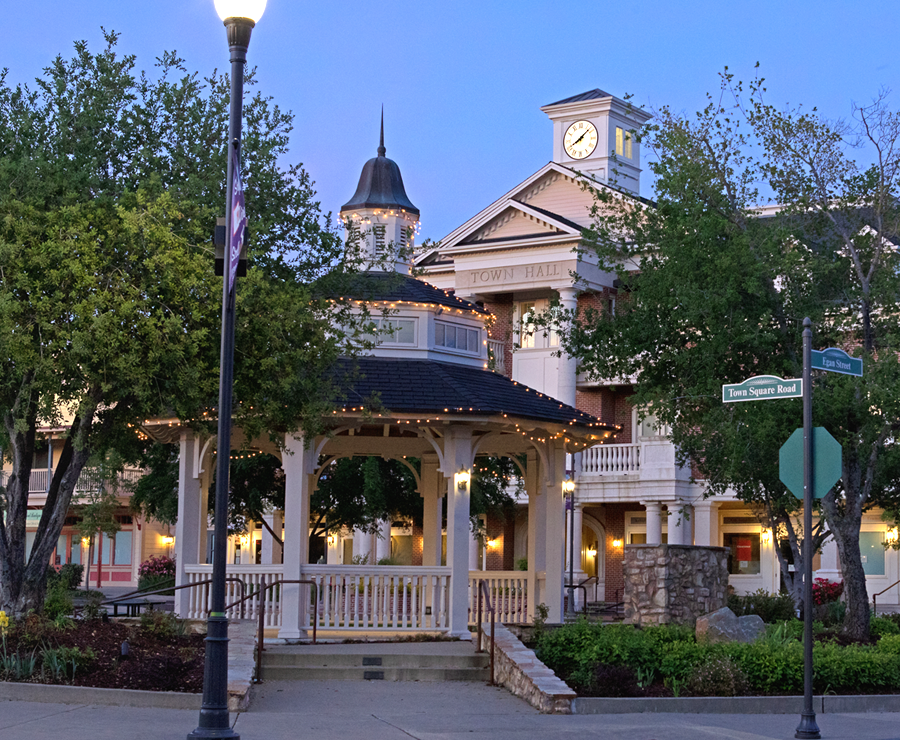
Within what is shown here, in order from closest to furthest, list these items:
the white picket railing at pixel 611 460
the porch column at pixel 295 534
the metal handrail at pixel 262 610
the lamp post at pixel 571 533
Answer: the metal handrail at pixel 262 610
the porch column at pixel 295 534
the lamp post at pixel 571 533
the white picket railing at pixel 611 460

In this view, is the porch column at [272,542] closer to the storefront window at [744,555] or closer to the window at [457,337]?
the storefront window at [744,555]

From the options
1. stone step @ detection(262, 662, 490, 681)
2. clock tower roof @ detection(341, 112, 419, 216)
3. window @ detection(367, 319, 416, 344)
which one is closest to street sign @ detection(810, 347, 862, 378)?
stone step @ detection(262, 662, 490, 681)

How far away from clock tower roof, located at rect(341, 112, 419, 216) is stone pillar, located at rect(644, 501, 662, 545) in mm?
14883

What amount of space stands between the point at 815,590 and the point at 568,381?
1040 cm

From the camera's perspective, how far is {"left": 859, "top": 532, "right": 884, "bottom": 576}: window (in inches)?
1593

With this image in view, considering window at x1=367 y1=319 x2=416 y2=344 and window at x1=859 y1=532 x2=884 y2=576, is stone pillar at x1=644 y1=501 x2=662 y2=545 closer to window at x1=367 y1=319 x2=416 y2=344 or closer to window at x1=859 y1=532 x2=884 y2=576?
window at x1=859 y1=532 x2=884 y2=576

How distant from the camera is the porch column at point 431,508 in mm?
23938

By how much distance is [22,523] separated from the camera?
17.4 metres

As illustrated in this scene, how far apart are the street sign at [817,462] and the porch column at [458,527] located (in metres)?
7.08

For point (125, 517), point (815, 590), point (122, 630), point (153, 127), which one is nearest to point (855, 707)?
point (122, 630)

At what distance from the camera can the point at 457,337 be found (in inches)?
879

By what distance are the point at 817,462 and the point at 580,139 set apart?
3348 cm

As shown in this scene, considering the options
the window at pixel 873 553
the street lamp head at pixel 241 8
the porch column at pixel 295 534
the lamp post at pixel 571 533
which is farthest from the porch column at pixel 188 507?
the window at pixel 873 553

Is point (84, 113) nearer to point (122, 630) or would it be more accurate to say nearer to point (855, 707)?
point (122, 630)
